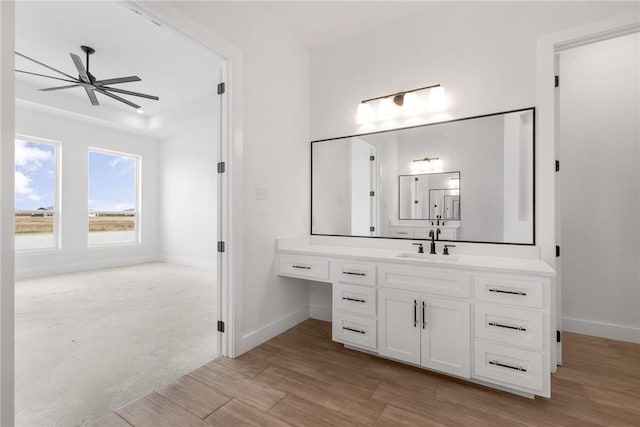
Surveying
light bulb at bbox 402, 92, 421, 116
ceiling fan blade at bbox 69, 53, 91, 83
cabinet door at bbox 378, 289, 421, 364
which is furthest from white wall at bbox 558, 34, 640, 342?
ceiling fan blade at bbox 69, 53, 91, 83

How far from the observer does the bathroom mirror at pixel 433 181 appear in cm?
221

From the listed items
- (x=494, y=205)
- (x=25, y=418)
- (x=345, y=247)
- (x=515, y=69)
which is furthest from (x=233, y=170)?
(x=515, y=69)

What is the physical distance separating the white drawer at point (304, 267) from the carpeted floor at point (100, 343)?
0.88 meters

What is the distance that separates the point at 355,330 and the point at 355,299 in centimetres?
25

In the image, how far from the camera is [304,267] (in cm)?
256

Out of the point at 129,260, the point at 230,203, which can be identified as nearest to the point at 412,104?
the point at 230,203

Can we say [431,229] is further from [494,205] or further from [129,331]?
[129,331]

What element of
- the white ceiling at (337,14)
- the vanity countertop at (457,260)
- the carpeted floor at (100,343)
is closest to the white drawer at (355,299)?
the vanity countertop at (457,260)

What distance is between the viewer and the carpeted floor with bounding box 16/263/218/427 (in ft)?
5.65

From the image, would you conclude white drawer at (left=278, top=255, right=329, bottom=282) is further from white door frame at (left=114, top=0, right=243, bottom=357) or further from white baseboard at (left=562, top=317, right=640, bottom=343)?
white baseboard at (left=562, top=317, right=640, bottom=343)

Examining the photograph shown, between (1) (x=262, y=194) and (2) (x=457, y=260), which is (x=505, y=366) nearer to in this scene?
(2) (x=457, y=260)

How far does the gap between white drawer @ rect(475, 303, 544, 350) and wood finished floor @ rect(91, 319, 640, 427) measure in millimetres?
358

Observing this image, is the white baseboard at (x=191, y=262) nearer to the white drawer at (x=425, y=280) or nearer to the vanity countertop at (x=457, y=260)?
the vanity countertop at (x=457, y=260)

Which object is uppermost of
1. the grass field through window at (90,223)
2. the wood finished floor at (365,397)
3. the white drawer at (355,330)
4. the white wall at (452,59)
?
the white wall at (452,59)
